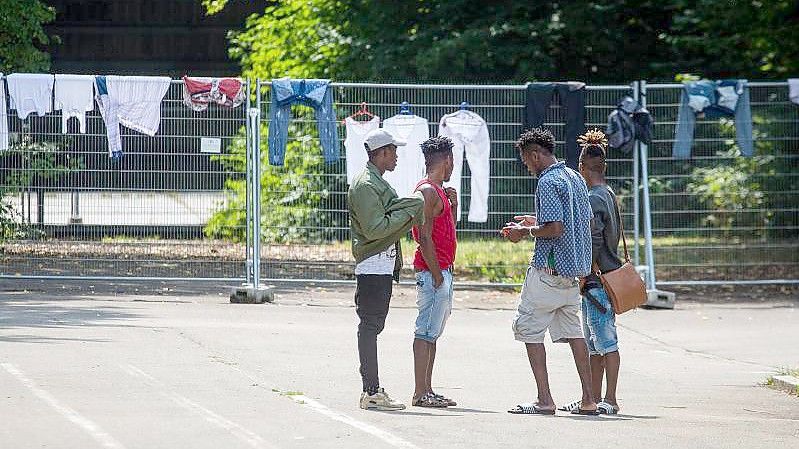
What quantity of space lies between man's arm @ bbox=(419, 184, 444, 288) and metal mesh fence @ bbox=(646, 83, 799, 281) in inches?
318

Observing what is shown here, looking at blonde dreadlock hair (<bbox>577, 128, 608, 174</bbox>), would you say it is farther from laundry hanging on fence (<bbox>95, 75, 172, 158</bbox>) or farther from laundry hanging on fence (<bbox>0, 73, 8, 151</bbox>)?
laundry hanging on fence (<bbox>0, 73, 8, 151</bbox>)

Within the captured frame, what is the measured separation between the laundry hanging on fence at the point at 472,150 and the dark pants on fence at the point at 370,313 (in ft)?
23.2

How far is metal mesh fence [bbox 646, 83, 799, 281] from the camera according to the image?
670 inches

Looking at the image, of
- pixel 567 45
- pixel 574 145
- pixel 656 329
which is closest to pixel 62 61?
pixel 567 45

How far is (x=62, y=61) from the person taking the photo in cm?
3256

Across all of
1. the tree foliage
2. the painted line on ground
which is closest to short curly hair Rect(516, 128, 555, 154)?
the painted line on ground

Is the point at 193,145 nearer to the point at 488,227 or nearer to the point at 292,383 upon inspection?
the point at 488,227

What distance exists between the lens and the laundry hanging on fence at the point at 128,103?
15.4 metres

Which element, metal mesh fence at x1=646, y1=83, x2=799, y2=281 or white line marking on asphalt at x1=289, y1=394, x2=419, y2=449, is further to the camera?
metal mesh fence at x1=646, y1=83, x2=799, y2=281

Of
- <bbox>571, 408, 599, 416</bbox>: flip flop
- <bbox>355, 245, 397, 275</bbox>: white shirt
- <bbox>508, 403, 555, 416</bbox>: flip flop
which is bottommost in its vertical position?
<bbox>571, 408, 599, 416</bbox>: flip flop

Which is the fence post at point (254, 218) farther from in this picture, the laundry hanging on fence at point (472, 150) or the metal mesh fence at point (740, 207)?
the metal mesh fence at point (740, 207)

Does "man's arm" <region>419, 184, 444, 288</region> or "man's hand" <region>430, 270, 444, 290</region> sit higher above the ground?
"man's arm" <region>419, 184, 444, 288</region>

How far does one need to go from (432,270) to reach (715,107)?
8.30 m

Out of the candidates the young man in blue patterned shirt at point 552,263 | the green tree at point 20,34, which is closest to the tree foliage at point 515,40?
the green tree at point 20,34
